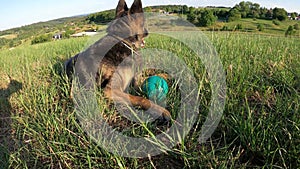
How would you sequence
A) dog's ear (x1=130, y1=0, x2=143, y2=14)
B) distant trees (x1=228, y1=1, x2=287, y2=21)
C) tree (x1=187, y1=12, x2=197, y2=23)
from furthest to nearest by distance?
distant trees (x1=228, y1=1, x2=287, y2=21) < tree (x1=187, y1=12, x2=197, y2=23) < dog's ear (x1=130, y1=0, x2=143, y2=14)

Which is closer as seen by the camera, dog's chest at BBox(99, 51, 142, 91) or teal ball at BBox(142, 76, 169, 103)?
teal ball at BBox(142, 76, 169, 103)

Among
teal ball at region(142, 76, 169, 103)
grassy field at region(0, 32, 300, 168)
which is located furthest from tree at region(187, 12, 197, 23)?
grassy field at region(0, 32, 300, 168)

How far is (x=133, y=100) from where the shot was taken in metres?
2.83

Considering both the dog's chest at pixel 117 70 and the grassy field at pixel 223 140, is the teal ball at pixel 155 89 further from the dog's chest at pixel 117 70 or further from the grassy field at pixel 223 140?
the grassy field at pixel 223 140

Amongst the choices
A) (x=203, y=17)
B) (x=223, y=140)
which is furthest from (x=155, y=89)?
(x=203, y=17)

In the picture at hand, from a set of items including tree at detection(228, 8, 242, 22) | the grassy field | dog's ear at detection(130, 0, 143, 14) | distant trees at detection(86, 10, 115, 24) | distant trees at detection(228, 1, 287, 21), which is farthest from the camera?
distant trees at detection(228, 1, 287, 21)

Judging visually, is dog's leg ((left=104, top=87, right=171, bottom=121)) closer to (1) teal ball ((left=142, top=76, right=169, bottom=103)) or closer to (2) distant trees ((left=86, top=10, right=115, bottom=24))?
(1) teal ball ((left=142, top=76, right=169, bottom=103))

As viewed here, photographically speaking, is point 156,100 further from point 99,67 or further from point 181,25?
point 181,25

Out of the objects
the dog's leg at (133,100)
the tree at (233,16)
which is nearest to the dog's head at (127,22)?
the dog's leg at (133,100)

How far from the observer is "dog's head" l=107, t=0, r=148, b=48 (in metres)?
3.88

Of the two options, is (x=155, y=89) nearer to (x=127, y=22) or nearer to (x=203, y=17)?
(x=127, y=22)

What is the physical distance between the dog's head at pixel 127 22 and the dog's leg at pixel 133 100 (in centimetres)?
129

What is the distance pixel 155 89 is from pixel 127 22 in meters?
1.61

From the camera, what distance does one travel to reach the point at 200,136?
75.0 inches
